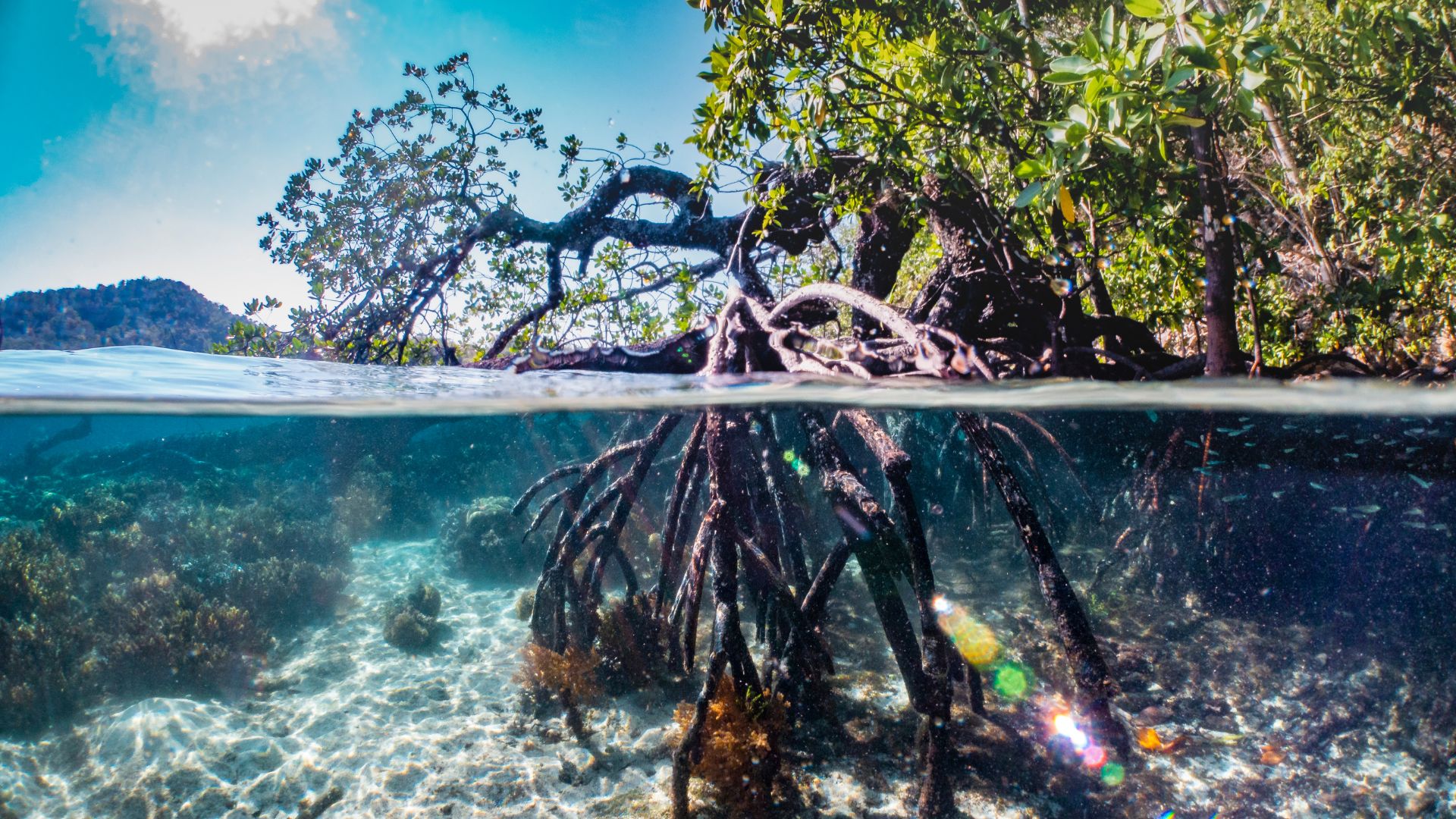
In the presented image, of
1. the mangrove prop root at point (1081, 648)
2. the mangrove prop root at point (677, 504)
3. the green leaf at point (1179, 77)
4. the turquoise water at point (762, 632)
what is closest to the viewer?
the green leaf at point (1179, 77)

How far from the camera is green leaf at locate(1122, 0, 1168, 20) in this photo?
250 cm

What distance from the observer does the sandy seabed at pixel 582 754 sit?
4.85 m

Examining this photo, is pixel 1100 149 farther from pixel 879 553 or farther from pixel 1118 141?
pixel 879 553

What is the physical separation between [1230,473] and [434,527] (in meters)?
18.9

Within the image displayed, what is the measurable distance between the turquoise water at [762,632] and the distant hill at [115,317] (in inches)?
51.7

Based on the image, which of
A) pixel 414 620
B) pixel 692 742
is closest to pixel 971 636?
pixel 692 742

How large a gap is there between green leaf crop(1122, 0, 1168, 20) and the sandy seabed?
18.5 feet

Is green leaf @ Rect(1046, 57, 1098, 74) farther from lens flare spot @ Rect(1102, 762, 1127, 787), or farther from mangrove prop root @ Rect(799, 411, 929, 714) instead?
lens flare spot @ Rect(1102, 762, 1127, 787)

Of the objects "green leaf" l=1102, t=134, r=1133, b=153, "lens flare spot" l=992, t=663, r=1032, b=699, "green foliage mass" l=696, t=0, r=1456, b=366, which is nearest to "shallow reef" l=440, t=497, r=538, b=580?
"lens flare spot" l=992, t=663, r=1032, b=699

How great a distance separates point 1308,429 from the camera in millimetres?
7902

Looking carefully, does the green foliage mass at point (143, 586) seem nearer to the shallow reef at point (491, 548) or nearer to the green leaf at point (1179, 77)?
the shallow reef at point (491, 548)

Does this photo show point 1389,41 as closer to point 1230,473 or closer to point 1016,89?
point 1016,89

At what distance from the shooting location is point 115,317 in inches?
465

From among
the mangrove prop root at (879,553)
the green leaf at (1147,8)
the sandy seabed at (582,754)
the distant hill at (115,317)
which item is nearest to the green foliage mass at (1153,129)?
the green leaf at (1147,8)
